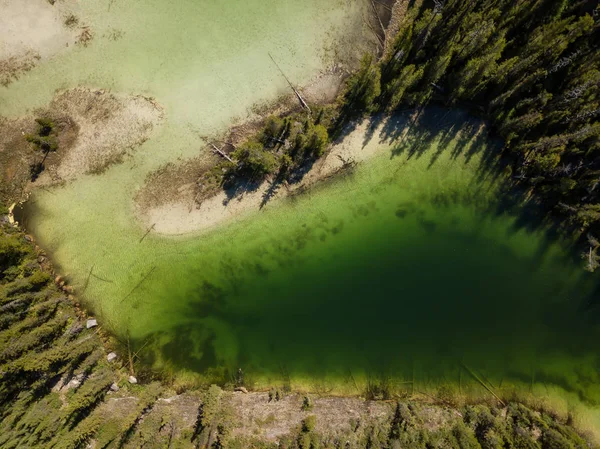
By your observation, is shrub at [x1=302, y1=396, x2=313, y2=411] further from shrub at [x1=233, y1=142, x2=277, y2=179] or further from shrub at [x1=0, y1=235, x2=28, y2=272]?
shrub at [x1=0, y1=235, x2=28, y2=272]

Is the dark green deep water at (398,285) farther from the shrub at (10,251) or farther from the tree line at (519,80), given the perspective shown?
the shrub at (10,251)

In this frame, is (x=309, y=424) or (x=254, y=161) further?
(x=309, y=424)

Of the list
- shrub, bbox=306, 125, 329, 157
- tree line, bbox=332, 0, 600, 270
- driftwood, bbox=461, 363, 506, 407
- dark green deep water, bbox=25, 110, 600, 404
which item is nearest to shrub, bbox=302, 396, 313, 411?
dark green deep water, bbox=25, 110, 600, 404

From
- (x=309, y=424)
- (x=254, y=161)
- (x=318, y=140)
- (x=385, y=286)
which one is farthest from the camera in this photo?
(x=385, y=286)

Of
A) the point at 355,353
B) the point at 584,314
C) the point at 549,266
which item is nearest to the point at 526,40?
the point at 549,266

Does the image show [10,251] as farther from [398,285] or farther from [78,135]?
[398,285]

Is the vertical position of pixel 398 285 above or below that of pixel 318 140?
below

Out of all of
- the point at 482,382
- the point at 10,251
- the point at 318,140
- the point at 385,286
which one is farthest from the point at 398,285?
the point at 10,251

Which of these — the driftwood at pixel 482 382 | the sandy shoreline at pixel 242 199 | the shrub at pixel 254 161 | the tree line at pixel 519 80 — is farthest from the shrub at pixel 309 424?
the tree line at pixel 519 80
